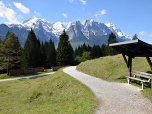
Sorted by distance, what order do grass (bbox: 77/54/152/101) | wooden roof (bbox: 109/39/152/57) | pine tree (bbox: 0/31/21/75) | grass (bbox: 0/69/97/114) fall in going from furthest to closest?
1. pine tree (bbox: 0/31/21/75)
2. grass (bbox: 77/54/152/101)
3. wooden roof (bbox: 109/39/152/57)
4. grass (bbox: 0/69/97/114)

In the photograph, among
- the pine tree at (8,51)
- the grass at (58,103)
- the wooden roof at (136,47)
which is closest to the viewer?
the grass at (58,103)

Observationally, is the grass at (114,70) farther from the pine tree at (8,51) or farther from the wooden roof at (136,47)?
the pine tree at (8,51)

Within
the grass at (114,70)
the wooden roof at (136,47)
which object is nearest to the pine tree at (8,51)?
the grass at (114,70)

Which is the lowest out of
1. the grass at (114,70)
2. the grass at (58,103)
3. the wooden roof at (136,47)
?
the grass at (58,103)

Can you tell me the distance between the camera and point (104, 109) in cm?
604

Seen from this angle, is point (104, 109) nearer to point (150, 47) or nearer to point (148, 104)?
point (148, 104)

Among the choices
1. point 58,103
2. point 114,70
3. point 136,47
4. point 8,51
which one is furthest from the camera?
point 8,51

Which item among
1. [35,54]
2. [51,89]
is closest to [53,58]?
[35,54]

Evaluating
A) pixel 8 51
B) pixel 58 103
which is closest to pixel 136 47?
pixel 58 103

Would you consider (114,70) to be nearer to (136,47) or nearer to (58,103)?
(136,47)

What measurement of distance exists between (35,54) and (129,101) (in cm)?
4243

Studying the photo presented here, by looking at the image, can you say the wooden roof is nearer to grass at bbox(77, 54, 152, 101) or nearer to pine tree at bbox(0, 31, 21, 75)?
grass at bbox(77, 54, 152, 101)

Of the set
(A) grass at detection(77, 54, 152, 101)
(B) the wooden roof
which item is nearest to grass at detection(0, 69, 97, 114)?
(B) the wooden roof

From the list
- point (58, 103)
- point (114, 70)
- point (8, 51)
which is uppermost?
point (8, 51)
